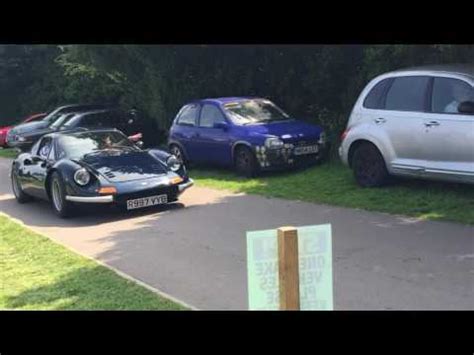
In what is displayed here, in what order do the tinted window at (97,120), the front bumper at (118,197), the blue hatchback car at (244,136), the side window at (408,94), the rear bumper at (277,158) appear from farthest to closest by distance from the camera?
1. the tinted window at (97,120)
2. the blue hatchback car at (244,136)
3. the rear bumper at (277,158)
4. the front bumper at (118,197)
5. the side window at (408,94)

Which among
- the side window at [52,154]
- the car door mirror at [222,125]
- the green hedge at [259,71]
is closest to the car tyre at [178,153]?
the car door mirror at [222,125]

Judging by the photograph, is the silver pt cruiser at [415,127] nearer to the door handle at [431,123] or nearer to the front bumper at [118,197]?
the door handle at [431,123]

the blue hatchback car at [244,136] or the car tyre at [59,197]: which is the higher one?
the blue hatchback car at [244,136]

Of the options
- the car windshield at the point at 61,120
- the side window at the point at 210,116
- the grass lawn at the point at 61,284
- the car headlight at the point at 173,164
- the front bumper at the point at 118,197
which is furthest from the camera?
Answer: the car windshield at the point at 61,120

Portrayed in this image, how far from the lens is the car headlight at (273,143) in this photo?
13.5m

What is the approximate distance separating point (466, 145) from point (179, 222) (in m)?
→ 4.18

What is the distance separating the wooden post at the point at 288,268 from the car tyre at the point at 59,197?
26.1ft

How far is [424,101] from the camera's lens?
1028 centimetres

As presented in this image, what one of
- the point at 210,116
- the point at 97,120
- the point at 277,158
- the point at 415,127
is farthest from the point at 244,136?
the point at 97,120

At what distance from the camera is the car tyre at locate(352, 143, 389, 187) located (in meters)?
11.1

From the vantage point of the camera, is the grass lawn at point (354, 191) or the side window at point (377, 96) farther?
the side window at point (377, 96)

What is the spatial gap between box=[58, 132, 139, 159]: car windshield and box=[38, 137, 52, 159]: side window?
11.0 inches

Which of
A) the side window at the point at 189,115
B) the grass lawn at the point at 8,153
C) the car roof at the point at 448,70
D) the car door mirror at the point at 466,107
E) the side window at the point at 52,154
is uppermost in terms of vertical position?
the car roof at the point at 448,70
